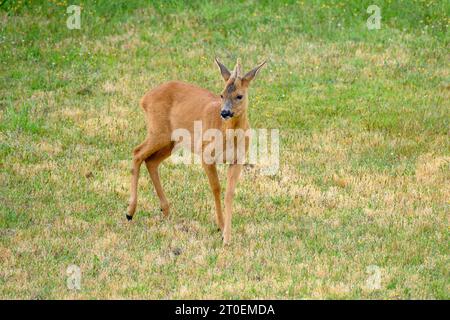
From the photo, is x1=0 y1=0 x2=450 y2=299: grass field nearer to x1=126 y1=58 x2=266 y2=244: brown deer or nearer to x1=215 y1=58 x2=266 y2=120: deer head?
x1=126 y1=58 x2=266 y2=244: brown deer

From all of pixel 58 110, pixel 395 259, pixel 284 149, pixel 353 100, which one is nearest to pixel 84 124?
pixel 58 110

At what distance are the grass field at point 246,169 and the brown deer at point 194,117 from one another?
0.38 meters

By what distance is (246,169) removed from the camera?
14.2 meters

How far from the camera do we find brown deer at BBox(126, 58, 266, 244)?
36.7 ft

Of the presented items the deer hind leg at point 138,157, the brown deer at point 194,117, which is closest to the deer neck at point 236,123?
the brown deer at point 194,117

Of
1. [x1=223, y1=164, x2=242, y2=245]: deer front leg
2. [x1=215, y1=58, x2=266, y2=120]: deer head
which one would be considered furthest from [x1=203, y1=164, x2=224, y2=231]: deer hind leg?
[x1=215, y1=58, x2=266, y2=120]: deer head

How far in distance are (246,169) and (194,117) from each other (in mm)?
2509

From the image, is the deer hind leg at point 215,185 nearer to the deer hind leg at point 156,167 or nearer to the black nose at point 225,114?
the black nose at point 225,114

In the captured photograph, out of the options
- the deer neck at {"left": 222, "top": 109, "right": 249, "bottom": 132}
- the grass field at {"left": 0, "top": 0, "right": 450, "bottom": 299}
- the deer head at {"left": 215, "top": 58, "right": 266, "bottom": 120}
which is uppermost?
the deer head at {"left": 215, "top": 58, "right": 266, "bottom": 120}

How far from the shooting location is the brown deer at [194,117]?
1119 cm

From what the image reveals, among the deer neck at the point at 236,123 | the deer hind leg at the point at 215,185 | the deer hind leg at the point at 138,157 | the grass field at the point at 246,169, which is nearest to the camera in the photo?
the grass field at the point at 246,169

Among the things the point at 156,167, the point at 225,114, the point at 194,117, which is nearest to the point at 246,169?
the point at 156,167

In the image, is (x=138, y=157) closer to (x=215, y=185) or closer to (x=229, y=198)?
(x=215, y=185)

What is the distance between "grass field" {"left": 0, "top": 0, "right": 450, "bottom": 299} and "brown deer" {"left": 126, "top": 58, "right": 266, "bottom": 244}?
1.24ft
